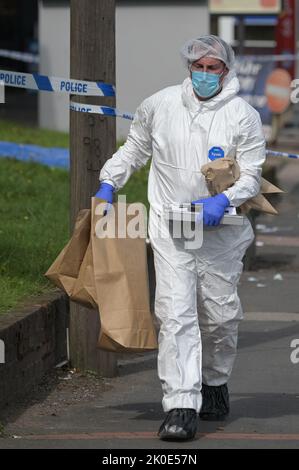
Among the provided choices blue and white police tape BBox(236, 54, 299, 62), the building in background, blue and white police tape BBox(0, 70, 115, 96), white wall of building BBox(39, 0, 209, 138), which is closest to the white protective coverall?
blue and white police tape BBox(0, 70, 115, 96)

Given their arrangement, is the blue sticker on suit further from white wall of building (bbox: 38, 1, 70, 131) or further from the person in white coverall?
white wall of building (bbox: 38, 1, 70, 131)

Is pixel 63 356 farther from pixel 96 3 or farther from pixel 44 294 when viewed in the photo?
pixel 96 3

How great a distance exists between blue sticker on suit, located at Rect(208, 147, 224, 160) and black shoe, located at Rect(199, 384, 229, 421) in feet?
3.92

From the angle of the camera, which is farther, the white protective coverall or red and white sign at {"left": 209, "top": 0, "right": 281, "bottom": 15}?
red and white sign at {"left": 209, "top": 0, "right": 281, "bottom": 15}

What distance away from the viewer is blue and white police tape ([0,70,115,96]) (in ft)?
23.1

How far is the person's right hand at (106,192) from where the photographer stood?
20.5 ft

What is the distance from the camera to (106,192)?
20.5 ft

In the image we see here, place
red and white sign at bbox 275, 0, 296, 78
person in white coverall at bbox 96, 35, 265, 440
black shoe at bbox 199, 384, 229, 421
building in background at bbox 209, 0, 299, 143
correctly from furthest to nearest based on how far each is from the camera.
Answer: red and white sign at bbox 275, 0, 296, 78
building in background at bbox 209, 0, 299, 143
black shoe at bbox 199, 384, 229, 421
person in white coverall at bbox 96, 35, 265, 440

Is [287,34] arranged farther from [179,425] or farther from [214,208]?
[179,425]

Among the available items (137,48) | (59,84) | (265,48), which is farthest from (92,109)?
(265,48)

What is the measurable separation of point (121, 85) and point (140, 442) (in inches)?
511

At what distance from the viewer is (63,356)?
741 cm

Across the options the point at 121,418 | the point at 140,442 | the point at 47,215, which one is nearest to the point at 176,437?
the point at 140,442

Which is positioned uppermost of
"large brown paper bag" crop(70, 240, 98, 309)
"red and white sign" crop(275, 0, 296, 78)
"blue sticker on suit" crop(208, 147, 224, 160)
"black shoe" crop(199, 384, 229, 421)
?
"red and white sign" crop(275, 0, 296, 78)
